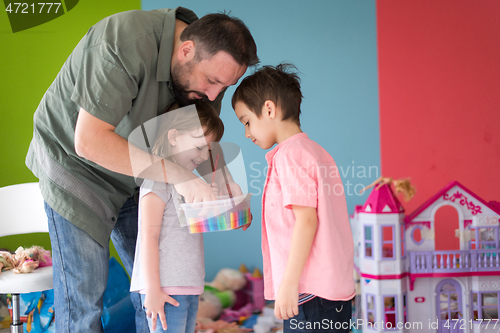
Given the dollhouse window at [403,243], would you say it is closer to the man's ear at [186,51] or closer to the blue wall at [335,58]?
the blue wall at [335,58]

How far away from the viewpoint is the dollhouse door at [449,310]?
4.08 ft

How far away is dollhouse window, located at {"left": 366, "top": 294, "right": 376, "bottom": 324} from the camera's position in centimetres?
123

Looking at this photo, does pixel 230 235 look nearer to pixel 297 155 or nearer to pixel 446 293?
pixel 297 155

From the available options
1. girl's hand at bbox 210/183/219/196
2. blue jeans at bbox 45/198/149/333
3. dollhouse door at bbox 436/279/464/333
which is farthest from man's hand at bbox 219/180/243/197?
dollhouse door at bbox 436/279/464/333

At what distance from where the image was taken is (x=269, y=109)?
0.70 m

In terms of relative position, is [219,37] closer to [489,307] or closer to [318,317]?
[318,317]

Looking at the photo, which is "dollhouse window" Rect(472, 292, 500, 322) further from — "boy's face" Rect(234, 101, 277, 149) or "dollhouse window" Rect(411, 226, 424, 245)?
"boy's face" Rect(234, 101, 277, 149)

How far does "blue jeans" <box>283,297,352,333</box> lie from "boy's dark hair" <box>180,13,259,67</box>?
18.2 inches

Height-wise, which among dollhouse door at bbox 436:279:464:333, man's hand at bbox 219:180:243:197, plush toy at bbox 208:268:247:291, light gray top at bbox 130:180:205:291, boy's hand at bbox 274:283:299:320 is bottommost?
dollhouse door at bbox 436:279:464:333

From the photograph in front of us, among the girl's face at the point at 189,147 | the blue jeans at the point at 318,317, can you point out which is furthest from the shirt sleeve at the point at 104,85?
the blue jeans at the point at 318,317

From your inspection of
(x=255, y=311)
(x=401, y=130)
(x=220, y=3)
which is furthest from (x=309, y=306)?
(x=220, y=3)

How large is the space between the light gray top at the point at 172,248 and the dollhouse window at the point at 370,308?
2.37 feet

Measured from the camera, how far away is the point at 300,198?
64cm

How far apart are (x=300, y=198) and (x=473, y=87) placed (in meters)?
1.37
